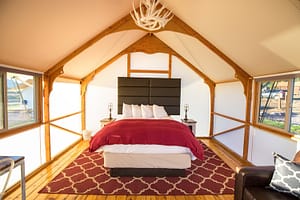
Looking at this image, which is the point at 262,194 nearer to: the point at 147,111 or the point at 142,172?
the point at 142,172

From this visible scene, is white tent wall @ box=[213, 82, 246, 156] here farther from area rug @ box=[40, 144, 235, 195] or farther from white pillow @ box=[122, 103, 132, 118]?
white pillow @ box=[122, 103, 132, 118]

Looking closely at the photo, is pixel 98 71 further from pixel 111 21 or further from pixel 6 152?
pixel 6 152

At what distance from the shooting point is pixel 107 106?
5383 mm

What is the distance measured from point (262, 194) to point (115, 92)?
14.5 feet

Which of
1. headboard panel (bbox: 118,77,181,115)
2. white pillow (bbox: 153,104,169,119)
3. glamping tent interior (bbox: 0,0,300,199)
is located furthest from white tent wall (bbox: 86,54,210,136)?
white pillow (bbox: 153,104,169,119)

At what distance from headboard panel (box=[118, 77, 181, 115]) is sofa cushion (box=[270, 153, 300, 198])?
367cm

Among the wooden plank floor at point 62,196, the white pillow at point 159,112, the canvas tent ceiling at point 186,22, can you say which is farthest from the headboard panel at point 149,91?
the wooden plank floor at point 62,196

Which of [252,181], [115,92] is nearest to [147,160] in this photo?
[252,181]

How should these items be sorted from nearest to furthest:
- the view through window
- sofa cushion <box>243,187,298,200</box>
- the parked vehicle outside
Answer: sofa cushion <box>243,187,298,200</box> < the view through window < the parked vehicle outside

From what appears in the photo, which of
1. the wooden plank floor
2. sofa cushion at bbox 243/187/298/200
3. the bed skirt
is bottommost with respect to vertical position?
the wooden plank floor

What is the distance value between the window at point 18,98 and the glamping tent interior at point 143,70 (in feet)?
0.05

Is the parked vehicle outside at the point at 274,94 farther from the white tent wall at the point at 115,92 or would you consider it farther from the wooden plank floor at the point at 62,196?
the white tent wall at the point at 115,92

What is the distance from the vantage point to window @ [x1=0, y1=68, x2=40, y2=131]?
99.8 inches

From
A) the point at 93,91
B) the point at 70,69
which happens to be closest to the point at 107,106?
the point at 93,91
